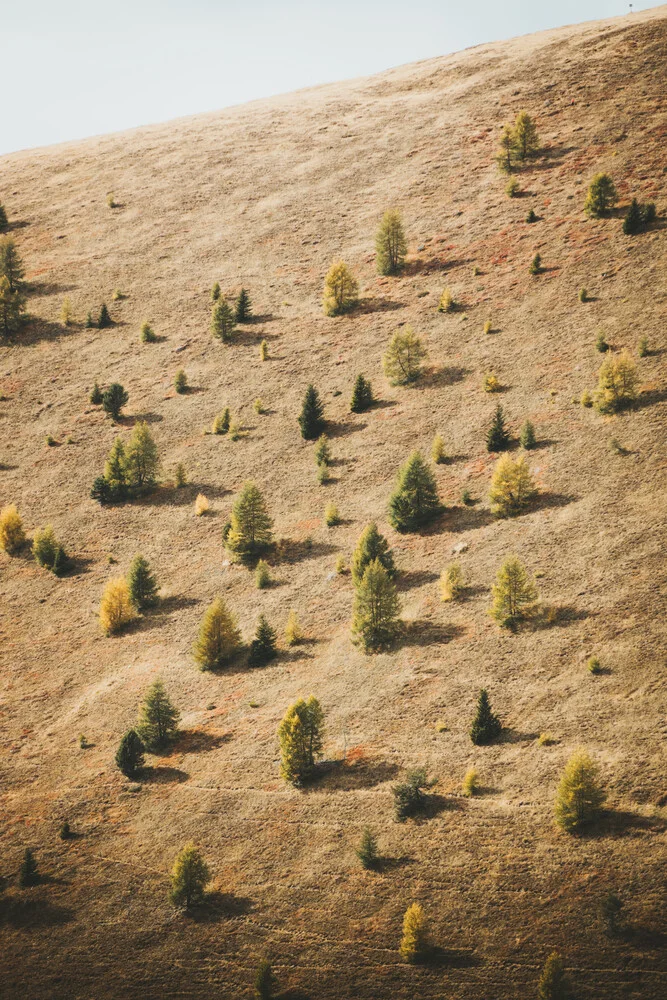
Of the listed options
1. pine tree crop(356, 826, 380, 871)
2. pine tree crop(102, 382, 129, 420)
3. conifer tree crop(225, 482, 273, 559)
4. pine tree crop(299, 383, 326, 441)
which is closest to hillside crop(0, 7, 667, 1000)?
pine tree crop(356, 826, 380, 871)

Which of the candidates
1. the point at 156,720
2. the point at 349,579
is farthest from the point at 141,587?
the point at 349,579

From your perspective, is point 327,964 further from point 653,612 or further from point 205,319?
point 205,319

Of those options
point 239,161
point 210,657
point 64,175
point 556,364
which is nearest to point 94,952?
point 210,657

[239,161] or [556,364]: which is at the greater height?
[239,161]

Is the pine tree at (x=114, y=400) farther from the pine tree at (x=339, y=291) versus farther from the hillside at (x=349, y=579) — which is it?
the pine tree at (x=339, y=291)

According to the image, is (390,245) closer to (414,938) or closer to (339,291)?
(339,291)
